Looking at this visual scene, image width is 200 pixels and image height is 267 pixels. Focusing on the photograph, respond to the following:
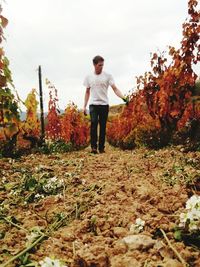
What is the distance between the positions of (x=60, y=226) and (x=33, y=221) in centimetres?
20

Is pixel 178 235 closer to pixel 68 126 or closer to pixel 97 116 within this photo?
pixel 97 116

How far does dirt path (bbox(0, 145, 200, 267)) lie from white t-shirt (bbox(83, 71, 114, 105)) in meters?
3.17

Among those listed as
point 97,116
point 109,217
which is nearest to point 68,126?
point 97,116

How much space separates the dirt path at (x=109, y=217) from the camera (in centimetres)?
207

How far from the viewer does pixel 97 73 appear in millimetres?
7441

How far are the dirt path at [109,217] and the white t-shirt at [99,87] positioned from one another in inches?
125

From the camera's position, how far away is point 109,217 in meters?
2.70

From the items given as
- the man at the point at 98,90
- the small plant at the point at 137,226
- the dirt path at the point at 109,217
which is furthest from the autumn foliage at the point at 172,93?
the small plant at the point at 137,226

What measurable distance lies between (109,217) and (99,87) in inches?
192

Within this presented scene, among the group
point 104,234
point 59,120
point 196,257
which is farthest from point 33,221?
point 59,120

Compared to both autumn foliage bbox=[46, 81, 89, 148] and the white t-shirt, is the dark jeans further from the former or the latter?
autumn foliage bbox=[46, 81, 89, 148]

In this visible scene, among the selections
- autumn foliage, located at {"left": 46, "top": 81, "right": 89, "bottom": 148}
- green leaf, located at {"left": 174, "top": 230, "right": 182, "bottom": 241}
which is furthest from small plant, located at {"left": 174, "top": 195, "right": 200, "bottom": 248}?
autumn foliage, located at {"left": 46, "top": 81, "right": 89, "bottom": 148}

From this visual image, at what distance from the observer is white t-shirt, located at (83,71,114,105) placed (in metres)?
7.39

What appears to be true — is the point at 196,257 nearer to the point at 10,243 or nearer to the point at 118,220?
the point at 118,220
